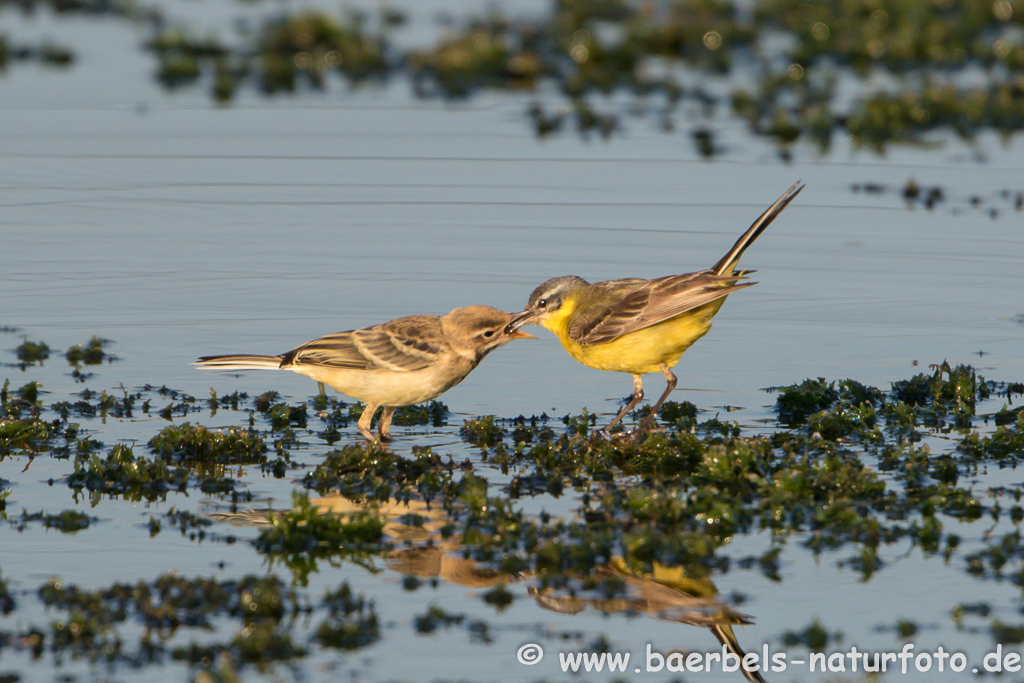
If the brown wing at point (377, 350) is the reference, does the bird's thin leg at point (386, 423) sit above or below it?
below

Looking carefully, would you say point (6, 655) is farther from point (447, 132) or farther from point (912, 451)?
point (447, 132)

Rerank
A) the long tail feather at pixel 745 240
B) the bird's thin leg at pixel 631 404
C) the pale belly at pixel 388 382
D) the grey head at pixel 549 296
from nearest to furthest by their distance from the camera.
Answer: the pale belly at pixel 388 382
the long tail feather at pixel 745 240
the bird's thin leg at pixel 631 404
the grey head at pixel 549 296

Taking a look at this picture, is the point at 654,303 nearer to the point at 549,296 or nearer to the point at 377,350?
the point at 549,296

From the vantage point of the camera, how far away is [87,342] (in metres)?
11.5

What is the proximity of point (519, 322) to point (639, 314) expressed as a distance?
944 mm

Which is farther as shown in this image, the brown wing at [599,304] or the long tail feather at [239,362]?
the brown wing at [599,304]

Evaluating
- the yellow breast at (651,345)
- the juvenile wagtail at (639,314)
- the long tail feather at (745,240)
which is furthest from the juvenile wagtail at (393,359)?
the long tail feather at (745,240)

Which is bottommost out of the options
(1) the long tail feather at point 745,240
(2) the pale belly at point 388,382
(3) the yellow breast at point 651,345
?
(2) the pale belly at point 388,382

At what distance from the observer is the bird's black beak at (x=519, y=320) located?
9.94 meters

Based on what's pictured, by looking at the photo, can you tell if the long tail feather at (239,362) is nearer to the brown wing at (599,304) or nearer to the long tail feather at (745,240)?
the brown wing at (599,304)


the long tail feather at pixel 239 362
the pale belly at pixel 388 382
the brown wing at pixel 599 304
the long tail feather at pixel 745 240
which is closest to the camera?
the pale belly at pixel 388 382

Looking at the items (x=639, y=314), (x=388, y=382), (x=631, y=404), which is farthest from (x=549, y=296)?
(x=388, y=382)

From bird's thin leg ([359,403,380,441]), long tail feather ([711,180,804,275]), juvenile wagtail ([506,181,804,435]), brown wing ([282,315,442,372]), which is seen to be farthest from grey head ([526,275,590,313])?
bird's thin leg ([359,403,380,441])

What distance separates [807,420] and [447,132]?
33.4ft
